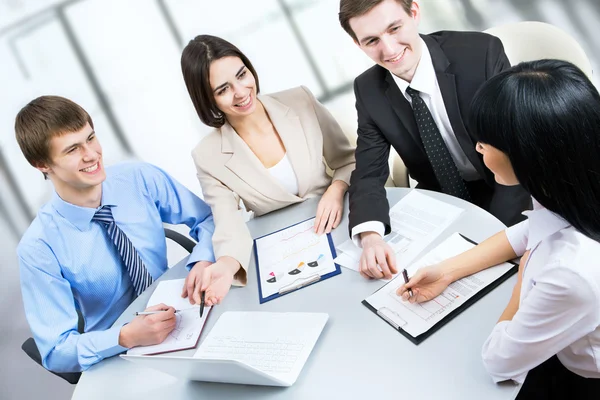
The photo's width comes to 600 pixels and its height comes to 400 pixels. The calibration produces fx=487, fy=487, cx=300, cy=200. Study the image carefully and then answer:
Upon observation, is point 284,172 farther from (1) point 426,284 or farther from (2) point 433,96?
(1) point 426,284

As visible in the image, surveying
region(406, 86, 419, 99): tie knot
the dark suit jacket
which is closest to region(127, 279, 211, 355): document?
the dark suit jacket

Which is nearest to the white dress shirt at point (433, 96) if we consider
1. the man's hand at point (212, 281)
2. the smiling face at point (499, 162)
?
the smiling face at point (499, 162)

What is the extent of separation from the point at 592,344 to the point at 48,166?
1610 millimetres

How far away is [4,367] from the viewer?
2.54 meters

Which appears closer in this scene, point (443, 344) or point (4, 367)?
point (443, 344)

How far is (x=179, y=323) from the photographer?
143 cm

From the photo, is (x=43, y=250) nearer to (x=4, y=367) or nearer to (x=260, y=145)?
(x=260, y=145)

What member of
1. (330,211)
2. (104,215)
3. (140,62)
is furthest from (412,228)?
(140,62)

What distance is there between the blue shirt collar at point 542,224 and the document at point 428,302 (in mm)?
242

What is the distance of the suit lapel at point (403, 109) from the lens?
5.67 ft

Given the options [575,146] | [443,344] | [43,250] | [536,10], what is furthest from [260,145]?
[536,10]

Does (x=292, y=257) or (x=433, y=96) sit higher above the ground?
(x=433, y=96)

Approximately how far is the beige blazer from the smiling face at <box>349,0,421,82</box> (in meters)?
0.40

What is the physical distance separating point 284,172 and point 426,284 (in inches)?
34.6
